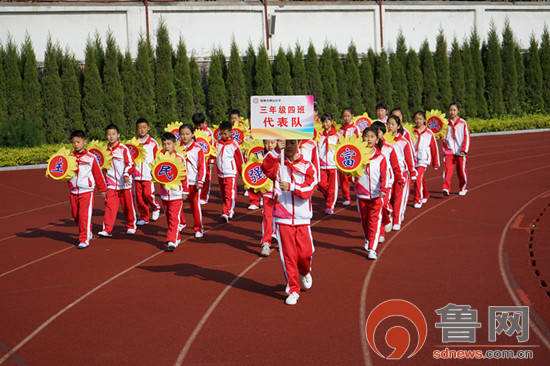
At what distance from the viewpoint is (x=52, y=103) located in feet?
82.2

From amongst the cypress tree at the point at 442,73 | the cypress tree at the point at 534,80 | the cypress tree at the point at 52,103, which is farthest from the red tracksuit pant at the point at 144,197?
the cypress tree at the point at 534,80

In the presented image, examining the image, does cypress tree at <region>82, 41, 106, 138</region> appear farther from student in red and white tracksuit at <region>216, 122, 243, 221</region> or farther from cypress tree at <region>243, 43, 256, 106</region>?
student in red and white tracksuit at <region>216, 122, 243, 221</region>

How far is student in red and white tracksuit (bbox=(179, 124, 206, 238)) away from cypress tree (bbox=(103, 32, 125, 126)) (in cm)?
1323

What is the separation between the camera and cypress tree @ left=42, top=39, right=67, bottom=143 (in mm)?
24984

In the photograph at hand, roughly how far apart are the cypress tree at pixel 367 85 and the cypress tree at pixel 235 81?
517cm

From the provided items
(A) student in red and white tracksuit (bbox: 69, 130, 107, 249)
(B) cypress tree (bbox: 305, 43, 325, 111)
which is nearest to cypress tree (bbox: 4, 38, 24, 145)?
(B) cypress tree (bbox: 305, 43, 325, 111)

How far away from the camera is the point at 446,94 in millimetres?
31547

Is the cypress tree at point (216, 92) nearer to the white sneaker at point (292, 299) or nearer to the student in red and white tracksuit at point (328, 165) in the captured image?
the student in red and white tracksuit at point (328, 165)

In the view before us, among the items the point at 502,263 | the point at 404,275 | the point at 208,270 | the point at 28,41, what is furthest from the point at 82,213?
the point at 28,41

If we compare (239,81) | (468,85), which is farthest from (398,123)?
(468,85)

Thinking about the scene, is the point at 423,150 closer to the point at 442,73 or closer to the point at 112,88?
the point at 112,88

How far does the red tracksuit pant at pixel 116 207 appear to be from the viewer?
12672 mm

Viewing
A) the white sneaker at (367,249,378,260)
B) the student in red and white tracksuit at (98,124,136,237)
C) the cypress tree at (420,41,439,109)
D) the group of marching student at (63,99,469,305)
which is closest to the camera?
the group of marching student at (63,99,469,305)

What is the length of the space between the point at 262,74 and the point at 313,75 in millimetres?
2082
